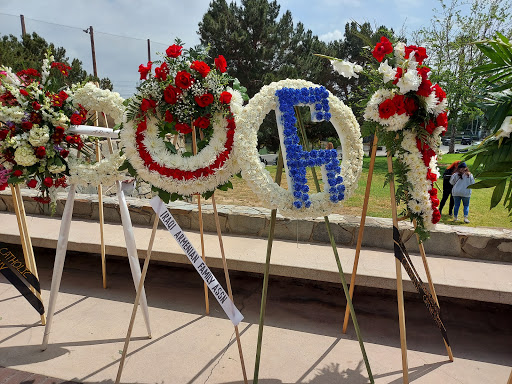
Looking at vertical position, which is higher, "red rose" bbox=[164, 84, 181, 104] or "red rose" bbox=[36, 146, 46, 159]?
"red rose" bbox=[164, 84, 181, 104]

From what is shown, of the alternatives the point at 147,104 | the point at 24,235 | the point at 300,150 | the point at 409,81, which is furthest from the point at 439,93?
the point at 24,235

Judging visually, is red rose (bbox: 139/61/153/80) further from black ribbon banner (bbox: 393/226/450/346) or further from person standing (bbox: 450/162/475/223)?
person standing (bbox: 450/162/475/223)

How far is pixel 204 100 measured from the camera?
240 centimetres

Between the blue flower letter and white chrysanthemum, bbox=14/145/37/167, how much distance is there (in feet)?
6.07

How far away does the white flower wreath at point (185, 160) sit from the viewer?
2482 millimetres

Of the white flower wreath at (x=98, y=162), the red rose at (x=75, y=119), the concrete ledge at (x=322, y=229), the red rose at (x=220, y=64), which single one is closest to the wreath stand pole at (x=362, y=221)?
the concrete ledge at (x=322, y=229)

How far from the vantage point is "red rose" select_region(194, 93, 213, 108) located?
7.86 ft

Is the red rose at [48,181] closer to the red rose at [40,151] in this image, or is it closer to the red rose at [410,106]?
the red rose at [40,151]

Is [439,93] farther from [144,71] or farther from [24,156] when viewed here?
[24,156]

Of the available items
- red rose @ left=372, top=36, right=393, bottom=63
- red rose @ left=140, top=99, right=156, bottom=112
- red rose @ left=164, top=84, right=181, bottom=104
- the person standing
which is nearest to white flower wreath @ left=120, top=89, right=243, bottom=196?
red rose @ left=140, top=99, right=156, bottom=112

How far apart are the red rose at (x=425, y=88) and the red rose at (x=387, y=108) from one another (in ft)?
0.61

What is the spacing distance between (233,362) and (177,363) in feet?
1.44

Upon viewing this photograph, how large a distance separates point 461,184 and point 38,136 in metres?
6.40

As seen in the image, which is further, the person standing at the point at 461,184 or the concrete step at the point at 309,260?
the person standing at the point at 461,184
